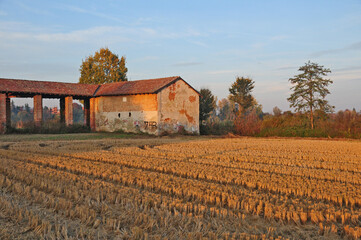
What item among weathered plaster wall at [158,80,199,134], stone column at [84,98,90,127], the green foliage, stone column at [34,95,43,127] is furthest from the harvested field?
stone column at [84,98,90,127]

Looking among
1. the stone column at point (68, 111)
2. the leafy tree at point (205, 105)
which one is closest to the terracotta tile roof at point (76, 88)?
the stone column at point (68, 111)

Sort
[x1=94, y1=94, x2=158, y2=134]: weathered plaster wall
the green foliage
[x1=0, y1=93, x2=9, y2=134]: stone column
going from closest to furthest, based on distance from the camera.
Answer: the green foliage → [x1=0, y1=93, x2=9, y2=134]: stone column → [x1=94, y1=94, x2=158, y2=134]: weathered plaster wall

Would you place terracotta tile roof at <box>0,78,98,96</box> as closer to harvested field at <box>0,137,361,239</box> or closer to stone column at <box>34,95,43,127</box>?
stone column at <box>34,95,43,127</box>

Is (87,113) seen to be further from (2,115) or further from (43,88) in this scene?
(2,115)

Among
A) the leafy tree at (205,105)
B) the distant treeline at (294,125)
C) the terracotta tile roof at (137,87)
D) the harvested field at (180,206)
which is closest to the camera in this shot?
the harvested field at (180,206)

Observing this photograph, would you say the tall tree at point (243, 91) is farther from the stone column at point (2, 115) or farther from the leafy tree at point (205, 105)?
the stone column at point (2, 115)

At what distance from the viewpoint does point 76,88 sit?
34.9 metres

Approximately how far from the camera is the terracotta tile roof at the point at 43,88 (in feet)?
98.0

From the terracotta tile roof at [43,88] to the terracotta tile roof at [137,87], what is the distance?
5.74 ft

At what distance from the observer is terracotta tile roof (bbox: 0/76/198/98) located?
30.2 m

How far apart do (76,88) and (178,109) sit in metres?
11.7

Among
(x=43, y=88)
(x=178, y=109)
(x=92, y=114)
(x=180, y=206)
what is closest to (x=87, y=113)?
(x=92, y=114)

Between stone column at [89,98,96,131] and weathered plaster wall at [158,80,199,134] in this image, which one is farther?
stone column at [89,98,96,131]

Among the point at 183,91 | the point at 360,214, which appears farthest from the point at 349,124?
the point at 360,214
